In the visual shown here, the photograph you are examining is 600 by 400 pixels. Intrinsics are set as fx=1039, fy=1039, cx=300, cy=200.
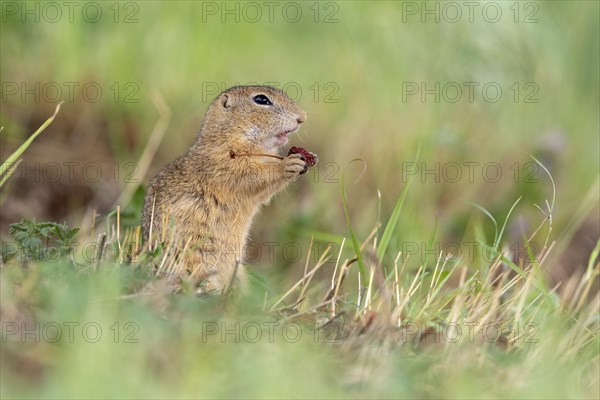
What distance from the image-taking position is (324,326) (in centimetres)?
407

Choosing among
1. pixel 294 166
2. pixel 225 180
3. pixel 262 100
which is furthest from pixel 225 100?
pixel 294 166

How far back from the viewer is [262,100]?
5.79 m

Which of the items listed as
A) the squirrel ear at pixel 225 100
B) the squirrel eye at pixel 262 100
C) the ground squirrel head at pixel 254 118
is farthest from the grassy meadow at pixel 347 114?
the squirrel eye at pixel 262 100

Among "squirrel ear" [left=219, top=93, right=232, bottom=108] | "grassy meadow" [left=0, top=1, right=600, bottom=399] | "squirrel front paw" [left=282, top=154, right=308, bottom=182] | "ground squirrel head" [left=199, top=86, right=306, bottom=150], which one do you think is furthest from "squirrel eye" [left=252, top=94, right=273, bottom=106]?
"grassy meadow" [left=0, top=1, right=600, bottom=399]

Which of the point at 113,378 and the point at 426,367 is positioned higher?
the point at 113,378

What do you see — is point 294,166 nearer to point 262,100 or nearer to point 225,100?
point 262,100

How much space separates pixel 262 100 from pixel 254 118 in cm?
15

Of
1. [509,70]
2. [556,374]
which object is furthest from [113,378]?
[509,70]

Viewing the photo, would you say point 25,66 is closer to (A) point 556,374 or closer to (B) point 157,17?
(B) point 157,17

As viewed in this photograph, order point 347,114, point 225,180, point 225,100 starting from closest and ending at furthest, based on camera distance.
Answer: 1. point 225,180
2. point 225,100
3. point 347,114

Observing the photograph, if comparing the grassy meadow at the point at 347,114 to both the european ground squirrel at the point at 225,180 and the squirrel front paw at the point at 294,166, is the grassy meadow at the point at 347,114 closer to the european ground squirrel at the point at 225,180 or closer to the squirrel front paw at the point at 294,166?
the european ground squirrel at the point at 225,180

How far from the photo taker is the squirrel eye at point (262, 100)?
576 centimetres

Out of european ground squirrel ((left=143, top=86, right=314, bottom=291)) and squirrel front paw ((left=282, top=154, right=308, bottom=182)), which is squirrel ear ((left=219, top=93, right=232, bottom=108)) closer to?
european ground squirrel ((left=143, top=86, right=314, bottom=291))

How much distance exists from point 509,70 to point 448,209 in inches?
54.3
